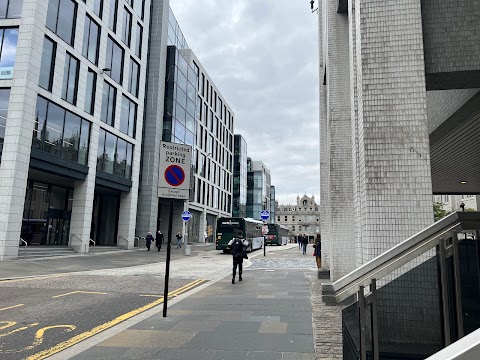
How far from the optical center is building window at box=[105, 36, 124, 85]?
96.5 ft

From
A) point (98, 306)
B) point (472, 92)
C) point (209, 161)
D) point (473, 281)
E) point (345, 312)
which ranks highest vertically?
point (209, 161)

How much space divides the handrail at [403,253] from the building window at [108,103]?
2830 cm

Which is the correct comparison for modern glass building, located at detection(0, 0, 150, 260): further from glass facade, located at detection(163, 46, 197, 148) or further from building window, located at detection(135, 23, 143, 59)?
glass facade, located at detection(163, 46, 197, 148)

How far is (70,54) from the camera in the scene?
24.5 m

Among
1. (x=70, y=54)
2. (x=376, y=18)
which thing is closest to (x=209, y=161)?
(x=70, y=54)

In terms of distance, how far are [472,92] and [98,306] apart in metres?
8.96

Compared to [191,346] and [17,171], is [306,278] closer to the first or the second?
[191,346]

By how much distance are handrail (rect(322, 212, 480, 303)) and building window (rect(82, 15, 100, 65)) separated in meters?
27.6

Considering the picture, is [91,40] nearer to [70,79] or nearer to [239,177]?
[70,79]

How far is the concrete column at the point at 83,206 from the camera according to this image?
1001 inches

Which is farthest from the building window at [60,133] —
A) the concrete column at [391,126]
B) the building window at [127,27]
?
the concrete column at [391,126]

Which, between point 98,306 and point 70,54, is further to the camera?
point 70,54

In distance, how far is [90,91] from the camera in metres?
26.9

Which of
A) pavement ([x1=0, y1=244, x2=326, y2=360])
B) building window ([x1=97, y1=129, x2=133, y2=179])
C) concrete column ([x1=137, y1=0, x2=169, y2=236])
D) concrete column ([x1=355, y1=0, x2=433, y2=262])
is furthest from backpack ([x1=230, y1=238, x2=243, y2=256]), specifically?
concrete column ([x1=137, y1=0, x2=169, y2=236])
